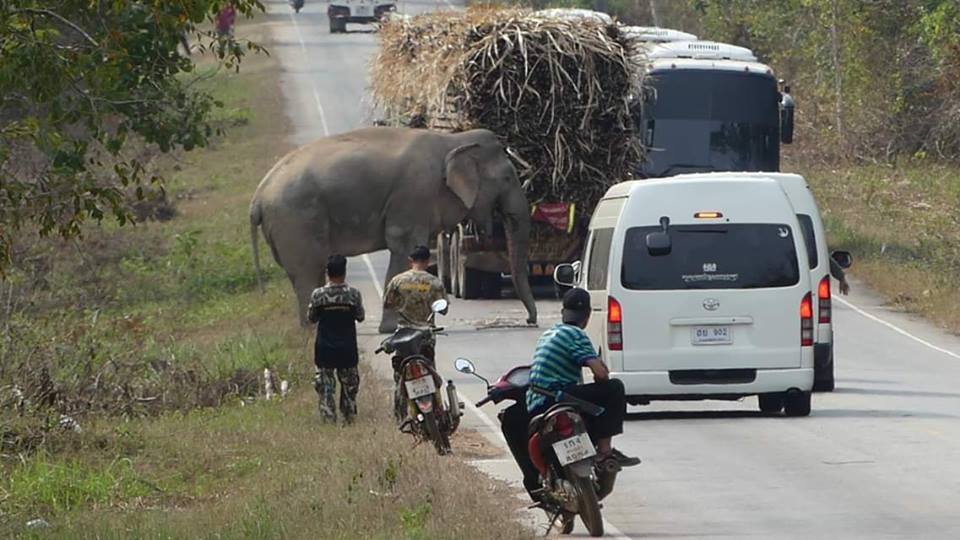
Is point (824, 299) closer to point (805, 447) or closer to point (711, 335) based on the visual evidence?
point (711, 335)

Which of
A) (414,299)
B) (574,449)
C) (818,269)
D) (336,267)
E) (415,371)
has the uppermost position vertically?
(574,449)

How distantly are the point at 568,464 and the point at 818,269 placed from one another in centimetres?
902

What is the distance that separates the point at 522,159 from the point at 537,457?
1687 centimetres

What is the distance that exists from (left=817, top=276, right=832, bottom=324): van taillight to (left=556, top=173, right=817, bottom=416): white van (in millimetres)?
1873

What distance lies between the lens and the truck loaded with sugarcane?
2942cm

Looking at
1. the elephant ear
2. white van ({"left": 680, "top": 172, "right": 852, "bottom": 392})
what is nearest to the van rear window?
white van ({"left": 680, "top": 172, "right": 852, "bottom": 392})

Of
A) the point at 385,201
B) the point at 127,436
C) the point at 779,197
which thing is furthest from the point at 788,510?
the point at 385,201

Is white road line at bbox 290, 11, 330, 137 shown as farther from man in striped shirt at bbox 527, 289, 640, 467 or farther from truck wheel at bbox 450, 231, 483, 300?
man in striped shirt at bbox 527, 289, 640, 467

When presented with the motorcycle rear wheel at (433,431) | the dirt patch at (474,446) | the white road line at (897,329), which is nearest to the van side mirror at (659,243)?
the dirt patch at (474,446)

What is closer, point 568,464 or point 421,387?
point 568,464

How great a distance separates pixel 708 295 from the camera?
1867cm

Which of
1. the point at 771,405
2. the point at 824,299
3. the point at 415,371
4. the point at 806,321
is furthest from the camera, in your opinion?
the point at 824,299

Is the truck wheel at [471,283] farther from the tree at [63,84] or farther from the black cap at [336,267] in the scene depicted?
the tree at [63,84]

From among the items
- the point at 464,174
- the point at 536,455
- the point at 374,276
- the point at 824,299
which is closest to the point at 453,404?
the point at 536,455
